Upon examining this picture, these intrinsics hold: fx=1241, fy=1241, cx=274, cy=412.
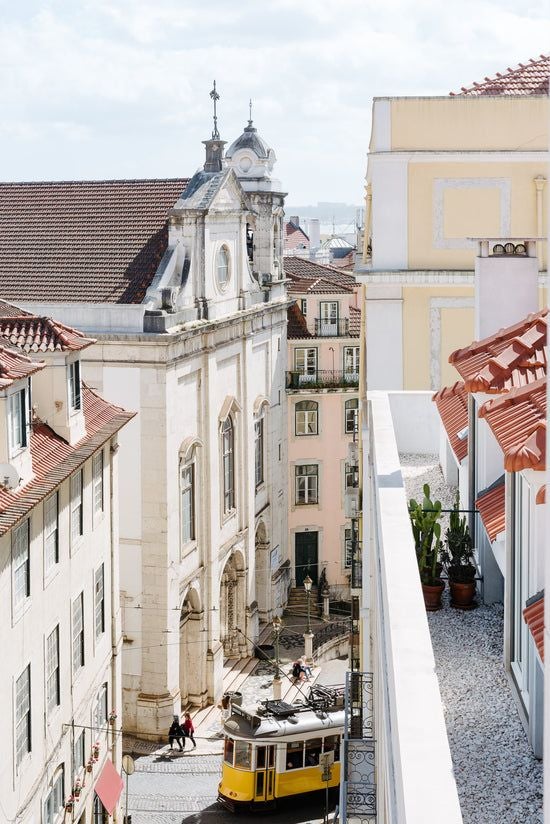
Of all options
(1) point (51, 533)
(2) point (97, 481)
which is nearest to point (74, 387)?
(2) point (97, 481)

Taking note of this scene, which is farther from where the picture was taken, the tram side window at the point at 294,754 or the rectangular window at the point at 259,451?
the rectangular window at the point at 259,451

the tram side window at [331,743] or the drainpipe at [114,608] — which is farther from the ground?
the drainpipe at [114,608]

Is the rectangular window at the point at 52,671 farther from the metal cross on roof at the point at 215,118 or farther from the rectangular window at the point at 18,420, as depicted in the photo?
the metal cross on roof at the point at 215,118

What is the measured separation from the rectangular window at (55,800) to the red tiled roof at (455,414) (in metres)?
11.8

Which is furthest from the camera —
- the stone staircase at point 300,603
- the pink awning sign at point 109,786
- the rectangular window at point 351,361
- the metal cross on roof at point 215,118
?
the rectangular window at point 351,361

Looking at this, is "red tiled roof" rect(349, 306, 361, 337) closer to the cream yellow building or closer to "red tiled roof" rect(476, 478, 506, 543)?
the cream yellow building

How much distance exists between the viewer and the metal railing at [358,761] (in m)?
11.5

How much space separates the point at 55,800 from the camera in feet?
71.9

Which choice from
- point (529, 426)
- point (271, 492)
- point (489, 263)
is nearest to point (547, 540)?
point (529, 426)

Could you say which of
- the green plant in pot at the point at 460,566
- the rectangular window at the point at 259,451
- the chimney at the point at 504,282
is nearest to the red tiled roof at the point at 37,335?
the chimney at the point at 504,282

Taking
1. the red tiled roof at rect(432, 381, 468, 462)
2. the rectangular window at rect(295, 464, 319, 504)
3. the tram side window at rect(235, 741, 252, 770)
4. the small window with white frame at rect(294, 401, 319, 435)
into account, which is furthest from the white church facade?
the red tiled roof at rect(432, 381, 468, 462)

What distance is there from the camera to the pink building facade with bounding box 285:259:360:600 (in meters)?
49.5

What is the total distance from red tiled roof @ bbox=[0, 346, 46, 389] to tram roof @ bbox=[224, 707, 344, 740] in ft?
39.6

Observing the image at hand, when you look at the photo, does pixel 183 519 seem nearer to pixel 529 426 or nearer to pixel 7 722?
pixel 7 722
